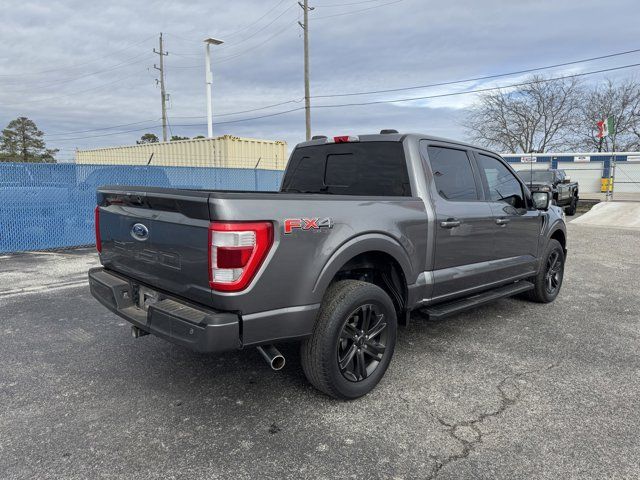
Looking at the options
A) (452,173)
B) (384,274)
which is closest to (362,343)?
(384,274)

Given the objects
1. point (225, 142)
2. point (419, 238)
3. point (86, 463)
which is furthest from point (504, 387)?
point (225, 142)

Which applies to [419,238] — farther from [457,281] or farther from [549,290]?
[549,290]

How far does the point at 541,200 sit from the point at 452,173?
155 cm

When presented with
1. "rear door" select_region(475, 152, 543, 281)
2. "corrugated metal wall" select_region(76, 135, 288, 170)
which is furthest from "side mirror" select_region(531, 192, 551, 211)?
"corrugated metal wall" select_region(76, 135, 288, 170)

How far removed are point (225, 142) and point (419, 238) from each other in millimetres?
14115

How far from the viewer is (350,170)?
13.6ft

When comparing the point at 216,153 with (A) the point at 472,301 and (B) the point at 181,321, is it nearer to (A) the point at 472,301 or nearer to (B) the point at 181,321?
(A) the point at 472,301

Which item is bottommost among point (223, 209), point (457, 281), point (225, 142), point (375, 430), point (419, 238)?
point (375, 430)

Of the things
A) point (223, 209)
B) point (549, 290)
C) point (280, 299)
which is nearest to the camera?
point (223, 209)

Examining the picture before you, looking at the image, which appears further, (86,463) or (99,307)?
(99,307)

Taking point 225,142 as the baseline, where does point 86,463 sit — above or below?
below

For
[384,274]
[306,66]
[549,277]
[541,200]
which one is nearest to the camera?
[384,274]

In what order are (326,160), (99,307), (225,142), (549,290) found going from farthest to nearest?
(225,142)
(549,290)
(99,307)
(326,160)

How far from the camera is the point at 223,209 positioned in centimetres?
249
